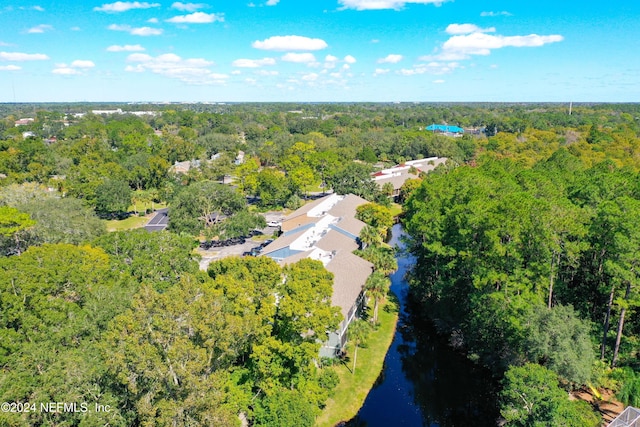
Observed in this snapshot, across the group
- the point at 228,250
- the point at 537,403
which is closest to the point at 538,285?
the point at 537,403

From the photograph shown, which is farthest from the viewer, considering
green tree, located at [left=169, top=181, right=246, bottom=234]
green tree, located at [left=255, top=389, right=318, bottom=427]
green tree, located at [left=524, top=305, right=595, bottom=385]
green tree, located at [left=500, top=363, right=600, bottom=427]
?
green tree, located at [left=169, top=181, right=246, bottom=234]

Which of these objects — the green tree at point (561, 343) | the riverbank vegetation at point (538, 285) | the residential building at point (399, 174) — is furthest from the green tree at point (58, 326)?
the residential building at point (399, 174)

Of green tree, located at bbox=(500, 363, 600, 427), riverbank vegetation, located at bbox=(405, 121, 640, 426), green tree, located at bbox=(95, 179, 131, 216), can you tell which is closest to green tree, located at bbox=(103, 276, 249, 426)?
green tree, located at bbox=(500, 363, 600, 427)

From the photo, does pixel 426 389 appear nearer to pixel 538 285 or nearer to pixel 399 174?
pixel 538 285

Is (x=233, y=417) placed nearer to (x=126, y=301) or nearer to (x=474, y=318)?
(x=126, y=301)

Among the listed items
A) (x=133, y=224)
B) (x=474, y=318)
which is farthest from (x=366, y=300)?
(x=133, y=224)

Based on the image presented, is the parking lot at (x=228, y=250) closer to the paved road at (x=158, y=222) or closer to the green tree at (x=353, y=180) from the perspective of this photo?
the paved road at (x=158, y=222)

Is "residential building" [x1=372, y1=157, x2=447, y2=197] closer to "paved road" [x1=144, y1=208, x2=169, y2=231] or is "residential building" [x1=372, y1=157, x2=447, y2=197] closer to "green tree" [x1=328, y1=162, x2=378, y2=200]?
"green tree" [x1=328, y1=162, x2=378, y2=200]
